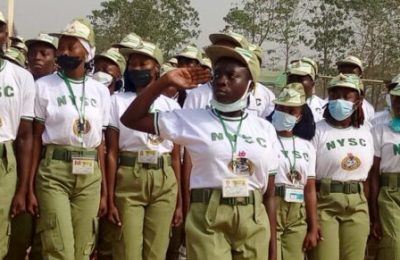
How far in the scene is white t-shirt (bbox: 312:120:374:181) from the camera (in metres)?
6.76

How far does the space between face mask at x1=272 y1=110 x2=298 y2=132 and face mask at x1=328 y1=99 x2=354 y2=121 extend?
51cm

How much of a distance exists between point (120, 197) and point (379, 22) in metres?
19.6

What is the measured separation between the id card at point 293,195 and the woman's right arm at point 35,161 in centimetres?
218

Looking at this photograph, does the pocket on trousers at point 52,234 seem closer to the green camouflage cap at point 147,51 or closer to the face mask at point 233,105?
the green camouflage cap at point 147,51

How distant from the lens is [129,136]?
646cm

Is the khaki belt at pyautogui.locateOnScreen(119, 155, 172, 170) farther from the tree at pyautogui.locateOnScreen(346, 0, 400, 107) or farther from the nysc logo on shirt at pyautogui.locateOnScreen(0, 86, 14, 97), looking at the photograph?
the tree at pyautogui.locateOnScreen(346, 0, 400, 107)

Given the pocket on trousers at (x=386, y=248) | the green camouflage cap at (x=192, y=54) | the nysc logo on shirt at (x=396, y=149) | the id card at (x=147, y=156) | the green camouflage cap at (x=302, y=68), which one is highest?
the green camouflage cap at (x=192, y=54)

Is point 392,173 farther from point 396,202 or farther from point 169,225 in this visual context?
point 169,225

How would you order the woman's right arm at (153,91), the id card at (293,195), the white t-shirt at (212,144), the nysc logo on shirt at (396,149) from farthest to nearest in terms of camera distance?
the nysc logo on shirt at (396,149), the id card at (293,195), the white t-shirt at (212,144), the woman's right arm at (153,91)

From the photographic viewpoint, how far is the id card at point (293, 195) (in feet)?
21.1

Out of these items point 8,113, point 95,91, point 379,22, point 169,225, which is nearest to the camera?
point 8,113

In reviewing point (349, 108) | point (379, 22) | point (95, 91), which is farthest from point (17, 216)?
point (379, 22)

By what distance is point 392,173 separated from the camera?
6996mm

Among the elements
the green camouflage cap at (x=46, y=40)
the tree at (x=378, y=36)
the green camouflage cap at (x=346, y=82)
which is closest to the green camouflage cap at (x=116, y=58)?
the green camouflage cap at (x=46, y=40)
